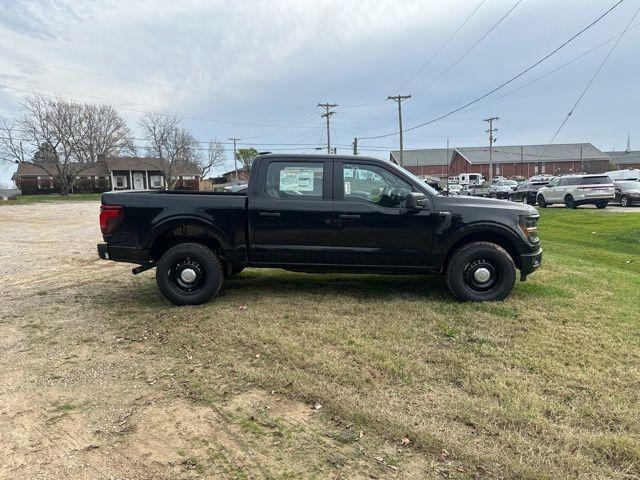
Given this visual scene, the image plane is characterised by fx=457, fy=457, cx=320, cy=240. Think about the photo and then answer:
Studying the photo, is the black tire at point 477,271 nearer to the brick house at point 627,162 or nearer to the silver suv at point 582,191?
the silver suv at point 582,191

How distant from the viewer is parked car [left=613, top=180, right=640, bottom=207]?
905 inches

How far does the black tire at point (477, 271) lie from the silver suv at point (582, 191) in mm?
20005

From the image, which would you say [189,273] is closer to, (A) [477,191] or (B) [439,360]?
(B) [439,360]

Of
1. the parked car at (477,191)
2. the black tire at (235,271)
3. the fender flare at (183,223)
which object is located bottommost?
the black tire at (235,271)

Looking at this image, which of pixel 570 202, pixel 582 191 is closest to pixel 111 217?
pixel 582 191

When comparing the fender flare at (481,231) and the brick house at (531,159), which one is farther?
the brick house at (531,159)

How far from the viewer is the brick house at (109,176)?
65.0 metres

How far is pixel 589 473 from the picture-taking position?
2.53 meters

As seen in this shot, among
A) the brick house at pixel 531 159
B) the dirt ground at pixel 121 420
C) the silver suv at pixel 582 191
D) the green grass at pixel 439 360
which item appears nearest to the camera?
the dirt ground at pixel 121 420

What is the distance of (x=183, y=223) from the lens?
18.5ft

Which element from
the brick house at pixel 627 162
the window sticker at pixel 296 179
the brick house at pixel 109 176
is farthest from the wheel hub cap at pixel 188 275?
the brick house at pixel 627 162

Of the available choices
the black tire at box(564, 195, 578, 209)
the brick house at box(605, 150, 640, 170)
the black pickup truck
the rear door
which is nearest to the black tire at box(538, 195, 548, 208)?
the rear door

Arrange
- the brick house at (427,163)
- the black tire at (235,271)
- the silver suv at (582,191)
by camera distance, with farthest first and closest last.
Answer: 1. the brick house at (427,163)
2. the silver suv at (582,191)
3. the black tire at (235,271)

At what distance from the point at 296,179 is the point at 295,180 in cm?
2
